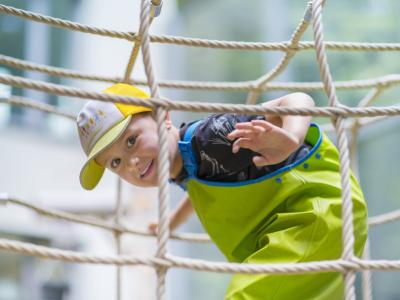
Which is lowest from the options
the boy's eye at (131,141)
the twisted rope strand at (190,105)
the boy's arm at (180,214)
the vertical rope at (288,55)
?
the boy's arm at (180,214)

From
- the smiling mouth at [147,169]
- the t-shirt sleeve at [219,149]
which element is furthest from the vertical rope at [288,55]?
the smiling mouth at [147,169]

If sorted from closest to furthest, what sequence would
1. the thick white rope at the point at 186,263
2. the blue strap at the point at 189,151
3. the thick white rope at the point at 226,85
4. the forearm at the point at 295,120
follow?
1. the thick white rope at the point at 186,263
2. the forearm at the point at 295,120
3. the blue strap at the point at 189,151
4. the thick white rope at the point at 226,85

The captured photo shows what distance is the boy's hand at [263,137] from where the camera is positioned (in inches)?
24.7

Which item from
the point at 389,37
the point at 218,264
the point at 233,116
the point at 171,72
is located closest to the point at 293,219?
the point at 233,116

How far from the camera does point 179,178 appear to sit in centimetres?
84

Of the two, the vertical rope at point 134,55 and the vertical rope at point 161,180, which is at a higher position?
the vertical rope at point 134,55

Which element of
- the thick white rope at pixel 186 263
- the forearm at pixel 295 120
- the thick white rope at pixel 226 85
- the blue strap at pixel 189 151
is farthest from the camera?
the thick white rope at pixel 226 85

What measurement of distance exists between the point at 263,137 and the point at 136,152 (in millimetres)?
183

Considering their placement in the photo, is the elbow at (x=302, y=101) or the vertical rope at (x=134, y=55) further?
the vertical rope at (x=134, y=55)

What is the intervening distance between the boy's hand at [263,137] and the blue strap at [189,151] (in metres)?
0.15

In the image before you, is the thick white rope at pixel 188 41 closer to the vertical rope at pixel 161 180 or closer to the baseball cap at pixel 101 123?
the baseball cap at pixel 101 123

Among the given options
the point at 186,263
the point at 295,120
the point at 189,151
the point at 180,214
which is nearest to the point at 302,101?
the point at 295,120

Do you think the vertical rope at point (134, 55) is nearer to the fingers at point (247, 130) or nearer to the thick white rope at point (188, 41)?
the thick white rope at point (188, 41)

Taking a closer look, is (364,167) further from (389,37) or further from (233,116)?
(233,116)
